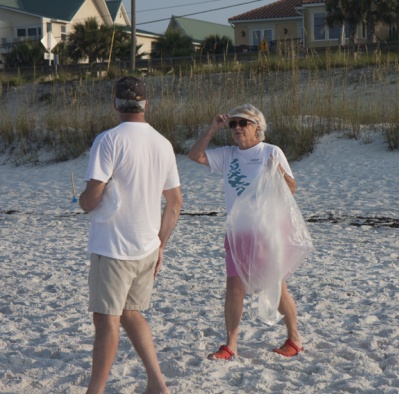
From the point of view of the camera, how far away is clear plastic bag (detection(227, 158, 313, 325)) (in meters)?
4.72

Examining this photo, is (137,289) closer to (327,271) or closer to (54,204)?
(327,271)

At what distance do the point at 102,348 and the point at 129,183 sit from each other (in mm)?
762

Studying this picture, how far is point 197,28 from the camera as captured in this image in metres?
68.9

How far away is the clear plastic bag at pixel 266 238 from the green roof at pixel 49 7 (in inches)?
2124

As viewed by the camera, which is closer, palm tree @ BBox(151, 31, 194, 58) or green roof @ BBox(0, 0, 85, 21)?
palm tree @ BBox(151, 31, 194, 58)

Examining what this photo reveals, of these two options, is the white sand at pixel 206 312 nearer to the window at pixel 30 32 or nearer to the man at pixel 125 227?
the man at pixel 125 227

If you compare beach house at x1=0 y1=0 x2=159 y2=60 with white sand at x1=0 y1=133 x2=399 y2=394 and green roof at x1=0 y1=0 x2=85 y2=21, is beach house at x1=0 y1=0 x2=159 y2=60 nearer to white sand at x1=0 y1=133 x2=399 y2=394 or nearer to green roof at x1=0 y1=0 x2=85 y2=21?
green roof at x1=0 y1=0 x2=85 y2=21

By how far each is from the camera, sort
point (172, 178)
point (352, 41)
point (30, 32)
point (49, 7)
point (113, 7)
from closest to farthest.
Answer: point (172, 178) < point (352, 41) < point (30, 32) < point (49, 7) < point (113, 7)

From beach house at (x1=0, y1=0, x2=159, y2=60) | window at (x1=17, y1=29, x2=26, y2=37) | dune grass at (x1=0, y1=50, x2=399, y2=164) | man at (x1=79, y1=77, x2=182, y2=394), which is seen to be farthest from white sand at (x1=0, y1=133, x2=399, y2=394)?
window at (x1=17, y1=29, x2=26, y2=37)

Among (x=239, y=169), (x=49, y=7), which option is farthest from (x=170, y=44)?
(x=239, y=169)

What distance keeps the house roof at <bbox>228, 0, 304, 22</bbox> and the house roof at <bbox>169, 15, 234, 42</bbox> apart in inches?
429

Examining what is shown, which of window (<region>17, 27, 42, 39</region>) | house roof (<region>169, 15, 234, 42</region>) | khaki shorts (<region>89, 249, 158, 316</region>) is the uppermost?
house roof (<region>169, 15, 234, 42</region>)

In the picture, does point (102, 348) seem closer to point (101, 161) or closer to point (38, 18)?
point (101, 161)

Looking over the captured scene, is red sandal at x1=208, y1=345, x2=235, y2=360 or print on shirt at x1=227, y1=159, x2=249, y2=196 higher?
print on shirt at x1=227, y1=159, x2=249, y2=196
